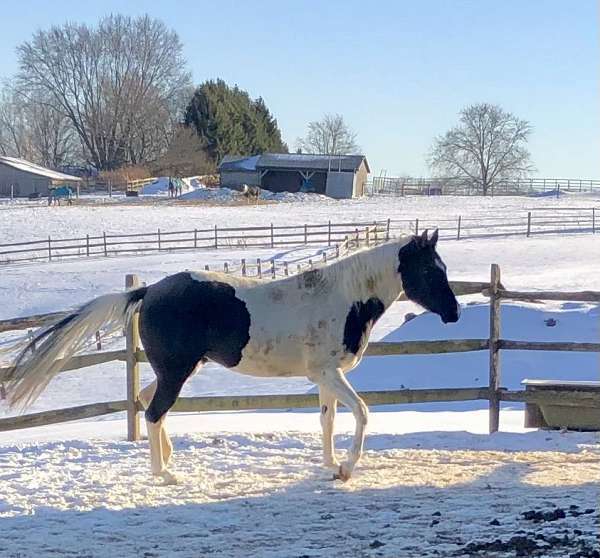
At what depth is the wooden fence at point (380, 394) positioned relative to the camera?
7.76 metres

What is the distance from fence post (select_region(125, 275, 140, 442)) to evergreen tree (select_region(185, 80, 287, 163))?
59492 millimetres

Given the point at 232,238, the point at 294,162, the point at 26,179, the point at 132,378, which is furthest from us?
the point at 26,179

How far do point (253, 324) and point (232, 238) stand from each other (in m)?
27.1

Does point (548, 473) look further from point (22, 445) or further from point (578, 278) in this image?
point (578, 278)

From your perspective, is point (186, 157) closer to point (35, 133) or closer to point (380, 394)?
point (35, 133)

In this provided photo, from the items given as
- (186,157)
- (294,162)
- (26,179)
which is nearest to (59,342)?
(294,162)

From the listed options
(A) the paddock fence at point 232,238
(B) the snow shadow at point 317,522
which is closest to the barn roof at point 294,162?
(A) the paddock fence at point 232,238

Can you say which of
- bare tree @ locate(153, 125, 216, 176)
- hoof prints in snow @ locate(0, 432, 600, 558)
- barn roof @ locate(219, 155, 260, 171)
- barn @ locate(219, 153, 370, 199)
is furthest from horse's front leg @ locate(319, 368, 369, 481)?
bare tree @ locate(153, 125, 216, 176)

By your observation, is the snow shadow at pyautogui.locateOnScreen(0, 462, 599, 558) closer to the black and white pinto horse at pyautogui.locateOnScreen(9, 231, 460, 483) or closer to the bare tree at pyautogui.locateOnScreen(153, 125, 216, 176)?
the black and white pinto horse at pyautogui.locateOnScreen(9, 231, 460, 483)

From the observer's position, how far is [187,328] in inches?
242

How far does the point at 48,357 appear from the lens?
6242 millimetres

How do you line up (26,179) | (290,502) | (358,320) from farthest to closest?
1. (26,179)
2. (358,320)
3. (290,502)

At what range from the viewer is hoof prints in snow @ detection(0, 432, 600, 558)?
463 cm

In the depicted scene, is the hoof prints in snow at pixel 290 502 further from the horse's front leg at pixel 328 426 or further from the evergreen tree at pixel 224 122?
the evergreen tree at pixel 224 122
